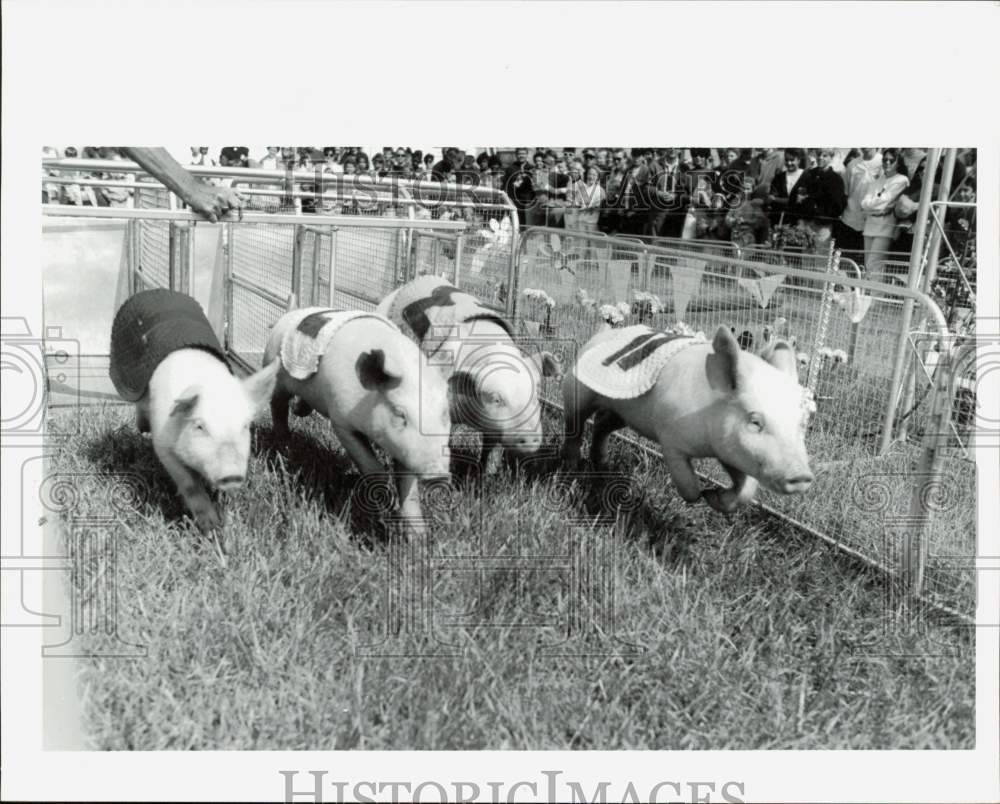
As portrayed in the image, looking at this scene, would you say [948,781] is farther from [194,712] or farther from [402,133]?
[402,133]

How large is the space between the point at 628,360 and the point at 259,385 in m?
1.25

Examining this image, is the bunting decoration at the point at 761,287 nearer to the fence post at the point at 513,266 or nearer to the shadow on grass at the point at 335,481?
the fence post at the point at 513,266

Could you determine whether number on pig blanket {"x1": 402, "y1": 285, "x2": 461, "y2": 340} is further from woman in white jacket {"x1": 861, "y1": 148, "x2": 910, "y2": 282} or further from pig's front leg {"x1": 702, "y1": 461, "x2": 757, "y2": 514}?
woman in white jacket {"x1": 861, "y1": 148, "x2": 910, "y2": 282}

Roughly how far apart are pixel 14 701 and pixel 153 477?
34.0 inches

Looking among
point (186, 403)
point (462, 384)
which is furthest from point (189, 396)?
point (462, 384)

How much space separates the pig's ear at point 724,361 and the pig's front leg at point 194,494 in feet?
5.37

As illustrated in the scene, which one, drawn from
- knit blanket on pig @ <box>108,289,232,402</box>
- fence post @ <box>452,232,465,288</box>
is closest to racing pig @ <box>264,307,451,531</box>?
knit blanket on pig @ <box>108,289,232,402</box>

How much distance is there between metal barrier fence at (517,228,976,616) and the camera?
9.91 feet

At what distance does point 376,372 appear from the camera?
2.77 m

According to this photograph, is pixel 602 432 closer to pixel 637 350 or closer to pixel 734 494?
pixel 637 350

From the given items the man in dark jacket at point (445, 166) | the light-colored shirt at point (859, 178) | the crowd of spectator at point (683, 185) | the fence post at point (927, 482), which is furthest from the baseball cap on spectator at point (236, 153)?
the light-colored shirt at point (859, 178)

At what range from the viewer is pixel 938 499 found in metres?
2.99

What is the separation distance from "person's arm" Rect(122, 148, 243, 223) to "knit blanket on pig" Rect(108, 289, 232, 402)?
336mm

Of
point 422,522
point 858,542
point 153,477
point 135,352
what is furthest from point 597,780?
point 135,352
